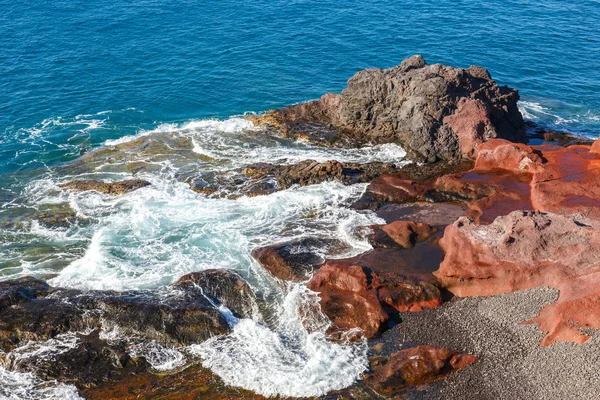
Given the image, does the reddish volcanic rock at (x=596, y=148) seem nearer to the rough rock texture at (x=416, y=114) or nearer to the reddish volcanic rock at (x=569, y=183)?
the reddish volcanic rock at (x=569, y=183)

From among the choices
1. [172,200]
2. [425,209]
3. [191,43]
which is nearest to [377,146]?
[425,209]

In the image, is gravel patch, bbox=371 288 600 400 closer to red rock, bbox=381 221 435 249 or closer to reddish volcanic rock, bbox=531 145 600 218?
red rock, bbox=381 221 435 249

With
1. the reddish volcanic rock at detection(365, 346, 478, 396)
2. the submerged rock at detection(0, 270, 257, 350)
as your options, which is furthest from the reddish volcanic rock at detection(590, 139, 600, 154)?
the submerged rock at detection(0, 270, 257, 350)

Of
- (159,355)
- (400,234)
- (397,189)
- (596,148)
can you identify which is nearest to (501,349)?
(400,234)

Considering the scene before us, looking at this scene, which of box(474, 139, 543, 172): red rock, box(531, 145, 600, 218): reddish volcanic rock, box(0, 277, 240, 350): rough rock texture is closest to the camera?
box(0, 277, 240, 350): rough rock texture

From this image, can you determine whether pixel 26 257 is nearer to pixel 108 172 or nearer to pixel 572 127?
pixel 108 172

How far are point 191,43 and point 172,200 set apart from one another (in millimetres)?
35035

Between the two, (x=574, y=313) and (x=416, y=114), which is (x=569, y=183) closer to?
(x=416, y=114)

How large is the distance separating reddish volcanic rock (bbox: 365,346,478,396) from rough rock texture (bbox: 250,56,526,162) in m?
22.9

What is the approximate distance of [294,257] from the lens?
1294 inches

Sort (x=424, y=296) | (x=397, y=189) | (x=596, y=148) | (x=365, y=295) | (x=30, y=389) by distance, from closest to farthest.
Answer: (x=30, y=389) < (x=365, y=295) < (x=424, y=296) < (x=397, y=189) < (x=596, y=148)

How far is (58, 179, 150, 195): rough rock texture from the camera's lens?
141 ft

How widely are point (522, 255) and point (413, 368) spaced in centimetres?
974

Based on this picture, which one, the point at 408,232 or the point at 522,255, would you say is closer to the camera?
the point at 522,255
